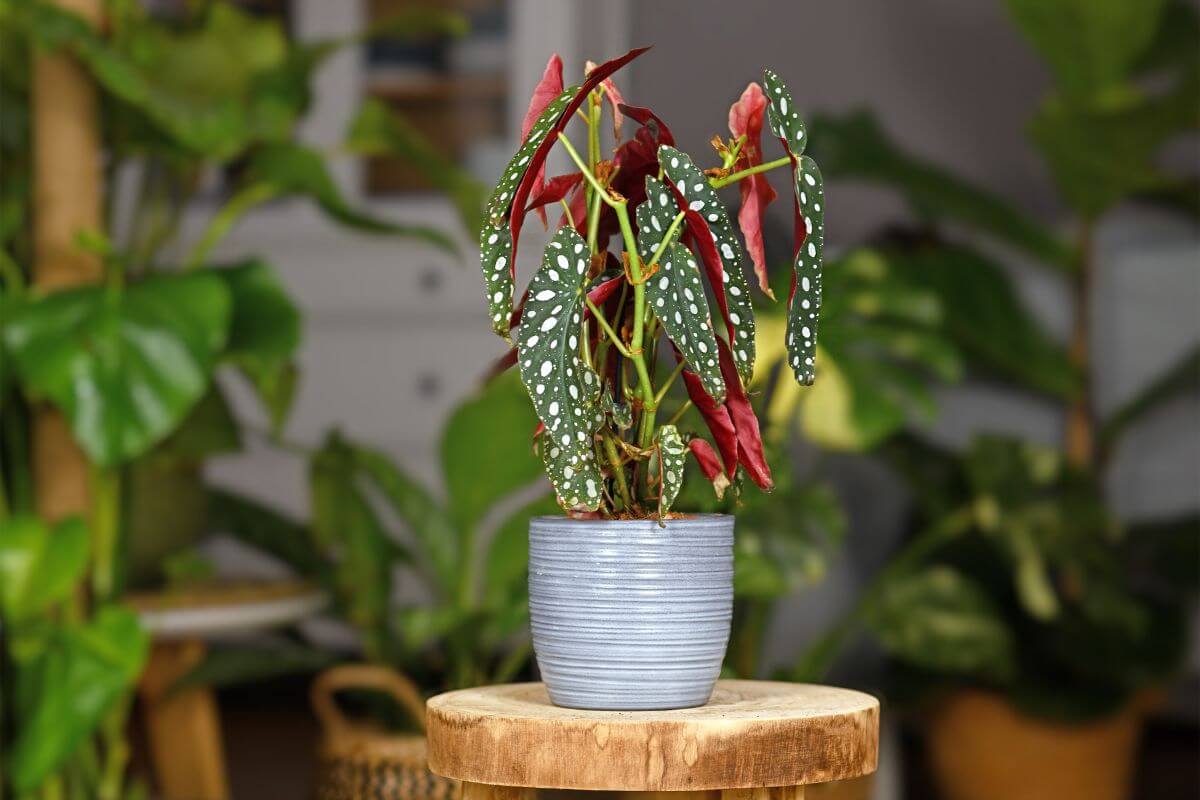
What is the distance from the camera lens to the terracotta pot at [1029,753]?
7.47 ft

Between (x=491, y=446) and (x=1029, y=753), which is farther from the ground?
(x=491, y=446)

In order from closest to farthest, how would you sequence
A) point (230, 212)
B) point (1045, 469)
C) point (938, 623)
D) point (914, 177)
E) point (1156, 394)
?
point (230, 212), point (938, 623), point (1045, 469), point (1156, 394), point (914, 177)

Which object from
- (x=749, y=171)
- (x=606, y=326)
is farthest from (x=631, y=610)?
(x=749, y=171)

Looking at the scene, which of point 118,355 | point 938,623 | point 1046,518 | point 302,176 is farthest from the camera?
point 1046,518

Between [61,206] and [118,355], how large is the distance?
13.6 inches

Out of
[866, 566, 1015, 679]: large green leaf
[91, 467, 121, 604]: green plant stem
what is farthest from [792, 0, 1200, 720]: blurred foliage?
[91, 467, 121, 604]: green plant stem

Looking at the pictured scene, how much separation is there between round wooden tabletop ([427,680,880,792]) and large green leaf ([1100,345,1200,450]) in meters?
1.75

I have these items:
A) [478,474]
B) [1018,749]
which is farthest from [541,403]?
[1018,749]

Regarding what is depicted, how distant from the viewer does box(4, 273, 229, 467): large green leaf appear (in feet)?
4.64

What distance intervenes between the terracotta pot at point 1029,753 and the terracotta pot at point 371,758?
1072 mm

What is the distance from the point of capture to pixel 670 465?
0.81 m

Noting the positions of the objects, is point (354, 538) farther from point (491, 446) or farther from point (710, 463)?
point (710, 463)

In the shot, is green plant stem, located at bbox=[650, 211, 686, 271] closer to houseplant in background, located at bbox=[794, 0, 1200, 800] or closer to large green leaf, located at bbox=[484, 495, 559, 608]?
large green leaf, located at bbox=[484, 495, 559, 608]

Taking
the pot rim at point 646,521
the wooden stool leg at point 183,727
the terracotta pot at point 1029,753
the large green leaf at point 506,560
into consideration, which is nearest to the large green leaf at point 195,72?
the large green leaf at point 506,560
